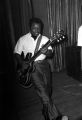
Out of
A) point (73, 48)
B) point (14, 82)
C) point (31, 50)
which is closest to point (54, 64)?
point (73, 48)

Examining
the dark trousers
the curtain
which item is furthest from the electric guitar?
the curtain

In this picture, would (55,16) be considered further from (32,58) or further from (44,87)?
(44,87)

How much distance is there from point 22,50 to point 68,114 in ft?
4.10

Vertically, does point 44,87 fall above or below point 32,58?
below

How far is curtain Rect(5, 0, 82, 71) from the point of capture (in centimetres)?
493

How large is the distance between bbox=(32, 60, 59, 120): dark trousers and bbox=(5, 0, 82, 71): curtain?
2566 mm

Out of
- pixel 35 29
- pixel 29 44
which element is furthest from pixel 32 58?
pixel 35 29

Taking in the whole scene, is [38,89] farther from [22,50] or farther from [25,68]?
[22,50]

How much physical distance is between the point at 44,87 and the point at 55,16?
3346 millimetres

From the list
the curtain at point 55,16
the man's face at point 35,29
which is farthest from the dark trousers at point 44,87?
the curtain at point 55,16

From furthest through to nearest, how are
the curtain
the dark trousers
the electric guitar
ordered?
the curtain < the electric guitar < the dark trousers

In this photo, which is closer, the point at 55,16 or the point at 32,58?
the point at 32,58

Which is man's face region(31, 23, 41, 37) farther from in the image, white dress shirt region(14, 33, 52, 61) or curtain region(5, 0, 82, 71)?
curtain region(5, 0, 82, 71)

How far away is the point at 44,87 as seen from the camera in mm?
2512
